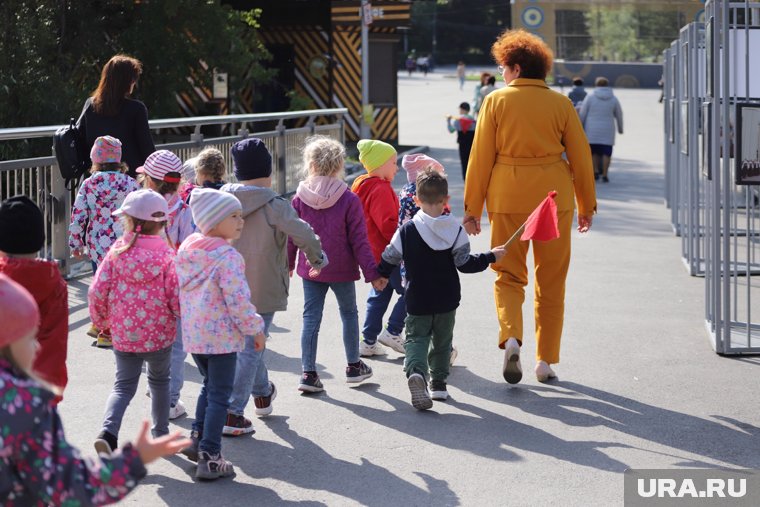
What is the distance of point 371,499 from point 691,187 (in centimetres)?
667

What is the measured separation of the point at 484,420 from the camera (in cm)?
630

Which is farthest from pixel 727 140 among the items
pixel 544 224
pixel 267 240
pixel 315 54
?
pixel 315 54

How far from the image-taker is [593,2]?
65750mm

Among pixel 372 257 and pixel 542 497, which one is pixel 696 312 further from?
pixel 542 497

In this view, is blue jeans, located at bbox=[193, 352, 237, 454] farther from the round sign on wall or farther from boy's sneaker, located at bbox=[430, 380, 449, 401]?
the round sign on wall

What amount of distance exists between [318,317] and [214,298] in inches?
68.6

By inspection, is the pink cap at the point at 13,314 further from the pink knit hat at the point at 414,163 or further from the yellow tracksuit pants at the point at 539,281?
the pink knit hat at the point at 414,163

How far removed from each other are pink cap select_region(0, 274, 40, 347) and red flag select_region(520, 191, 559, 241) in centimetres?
382

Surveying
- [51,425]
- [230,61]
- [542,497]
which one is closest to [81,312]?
[542,497]

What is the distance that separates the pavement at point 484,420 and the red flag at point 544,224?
956mm

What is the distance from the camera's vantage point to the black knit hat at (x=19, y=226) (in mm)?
4361

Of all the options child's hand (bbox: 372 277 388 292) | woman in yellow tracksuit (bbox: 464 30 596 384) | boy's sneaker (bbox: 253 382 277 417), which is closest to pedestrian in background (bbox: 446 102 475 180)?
woman in yellow tracksuit (bbox: 464 30 596 384)

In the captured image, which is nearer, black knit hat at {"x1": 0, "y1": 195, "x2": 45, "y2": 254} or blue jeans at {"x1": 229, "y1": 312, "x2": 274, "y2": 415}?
black knit hat at {"x1": 0, "y1": 195, "x2": 45, "y2": 254}

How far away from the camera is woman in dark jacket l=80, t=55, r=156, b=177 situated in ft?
26.1
